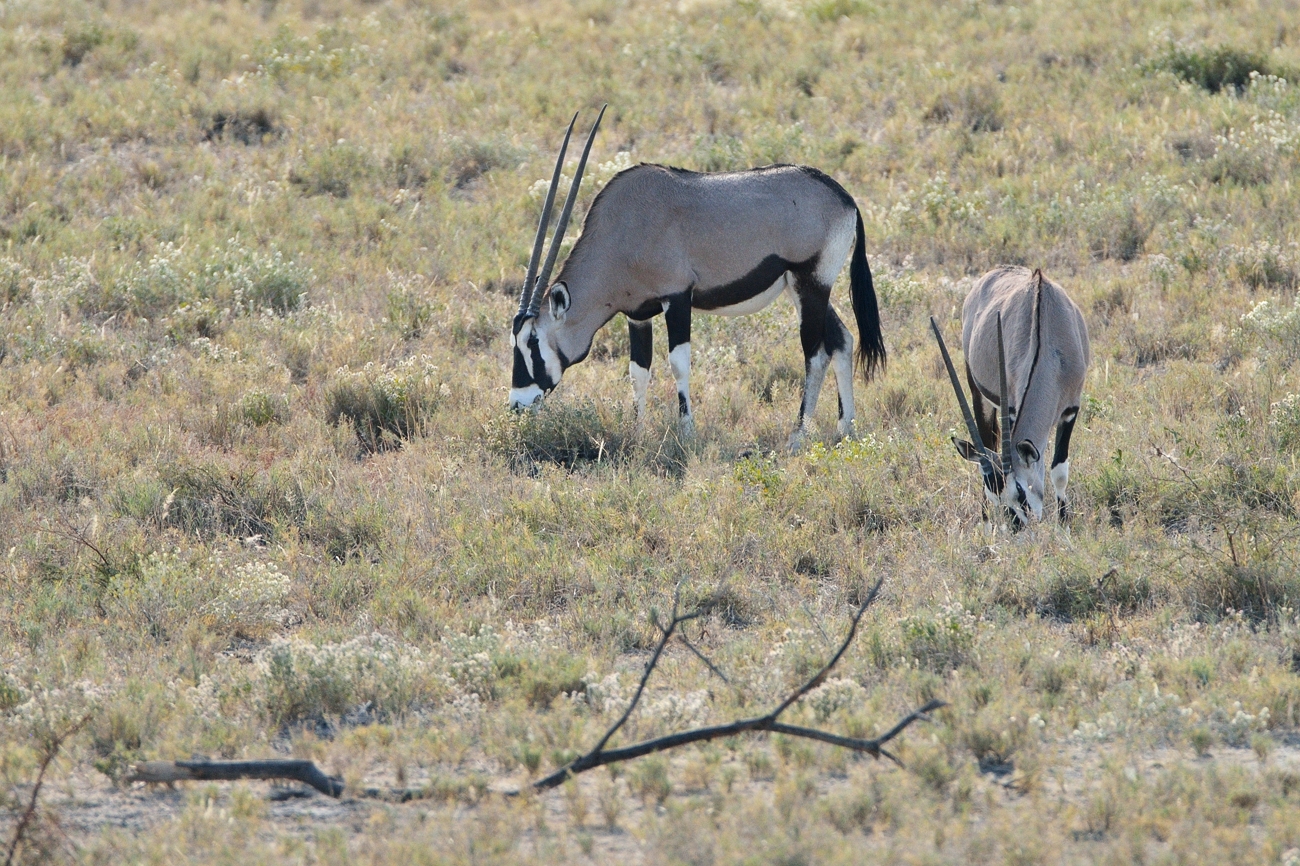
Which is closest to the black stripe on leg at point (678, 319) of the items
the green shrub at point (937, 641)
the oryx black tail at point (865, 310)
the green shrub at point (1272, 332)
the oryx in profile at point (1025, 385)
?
the oryx black tail at point (865, 310)

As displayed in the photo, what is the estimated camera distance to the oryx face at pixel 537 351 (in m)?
9.88

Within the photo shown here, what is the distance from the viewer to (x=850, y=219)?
10.3 meters

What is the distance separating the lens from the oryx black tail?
34.1ft

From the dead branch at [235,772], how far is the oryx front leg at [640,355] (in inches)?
214

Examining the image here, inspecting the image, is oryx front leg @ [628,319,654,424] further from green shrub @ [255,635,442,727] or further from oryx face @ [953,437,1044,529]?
green shrub @ [255,635,442,727]

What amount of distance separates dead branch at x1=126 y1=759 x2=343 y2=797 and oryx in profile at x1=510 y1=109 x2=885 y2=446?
515 centimetres

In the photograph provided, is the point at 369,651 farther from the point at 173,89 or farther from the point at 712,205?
the point at 173,89

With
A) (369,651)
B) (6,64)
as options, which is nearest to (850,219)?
(369,651)

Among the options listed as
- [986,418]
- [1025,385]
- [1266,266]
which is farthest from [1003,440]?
[1266,266]

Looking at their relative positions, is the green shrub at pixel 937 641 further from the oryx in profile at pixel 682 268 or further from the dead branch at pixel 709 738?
the oryx in profile at pixel 682 268

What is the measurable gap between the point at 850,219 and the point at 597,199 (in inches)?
78.6

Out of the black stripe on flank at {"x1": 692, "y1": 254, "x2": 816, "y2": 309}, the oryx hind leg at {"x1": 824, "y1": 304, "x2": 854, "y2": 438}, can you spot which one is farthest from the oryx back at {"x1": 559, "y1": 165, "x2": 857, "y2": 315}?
the oryx hind leg at {"x1": 824, "y1": 304, "x2": 854, "y2": 438}

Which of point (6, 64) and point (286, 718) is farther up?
point (6, 64)

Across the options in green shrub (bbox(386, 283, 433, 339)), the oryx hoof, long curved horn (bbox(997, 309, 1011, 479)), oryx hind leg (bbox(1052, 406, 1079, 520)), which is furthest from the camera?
green shrub (bbox(386, 283, 433, 339))
